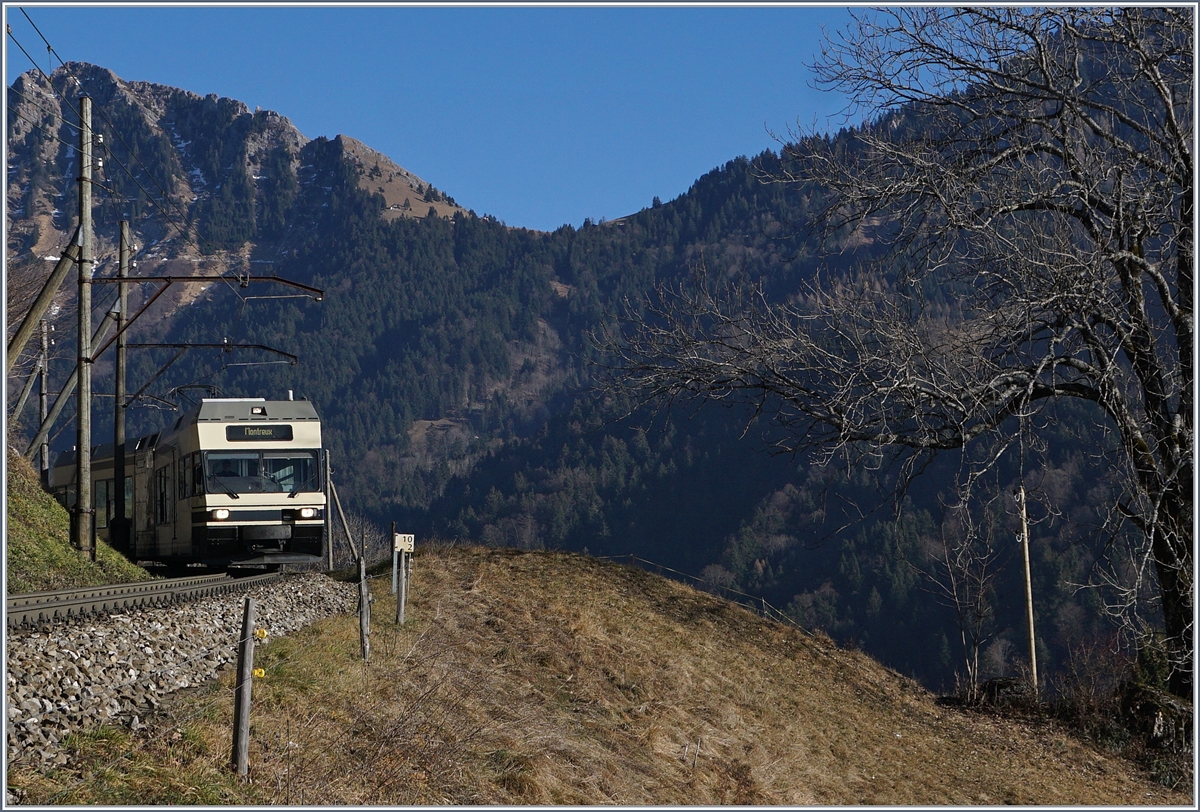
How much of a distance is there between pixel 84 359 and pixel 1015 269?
16.8 meters

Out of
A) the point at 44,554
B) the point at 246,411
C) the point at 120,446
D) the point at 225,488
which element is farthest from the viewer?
the point at 120,446

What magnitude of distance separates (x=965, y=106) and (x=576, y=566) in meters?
12.5

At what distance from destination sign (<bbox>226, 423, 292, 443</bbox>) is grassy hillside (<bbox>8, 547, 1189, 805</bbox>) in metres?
3.34

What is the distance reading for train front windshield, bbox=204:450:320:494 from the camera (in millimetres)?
21453

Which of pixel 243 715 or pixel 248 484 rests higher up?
pixel 248 484

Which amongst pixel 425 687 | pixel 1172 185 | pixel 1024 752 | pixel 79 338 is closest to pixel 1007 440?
pixel 1172 185

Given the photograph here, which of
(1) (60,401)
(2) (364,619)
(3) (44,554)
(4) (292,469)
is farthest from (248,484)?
Answer: (1) (60,401)

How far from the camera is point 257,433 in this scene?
21922 millimetres

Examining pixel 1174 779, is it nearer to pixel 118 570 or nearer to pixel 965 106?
pixel 965 106

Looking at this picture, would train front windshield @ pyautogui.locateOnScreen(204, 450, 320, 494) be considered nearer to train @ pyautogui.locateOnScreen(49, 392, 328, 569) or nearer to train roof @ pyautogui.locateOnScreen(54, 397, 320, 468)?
train @ pyautogui.locateOnScreen(49, 392, 328, 569)

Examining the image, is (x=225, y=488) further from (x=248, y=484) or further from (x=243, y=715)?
(x=243, y=715)

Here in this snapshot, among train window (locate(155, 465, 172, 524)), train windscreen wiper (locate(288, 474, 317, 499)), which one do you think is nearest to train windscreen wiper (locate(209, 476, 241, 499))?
train windscreen wiper (locate(288, 474, 317, 499))

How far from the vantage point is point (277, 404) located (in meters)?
22.4

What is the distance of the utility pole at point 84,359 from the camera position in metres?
20.9
